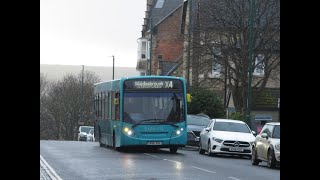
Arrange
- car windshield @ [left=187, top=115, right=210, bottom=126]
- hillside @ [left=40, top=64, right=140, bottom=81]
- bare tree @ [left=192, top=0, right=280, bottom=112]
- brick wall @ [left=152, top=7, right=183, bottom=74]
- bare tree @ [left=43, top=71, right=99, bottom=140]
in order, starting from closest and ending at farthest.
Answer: car windshield @ [left=187, top=115, right=210, bottom=126], bare tree @ [left=192, top=0, right=280, bottom=112], brick wall @ [left=152, top=7, right=183, bottom=74], bare tree @ [left=43, top=71, right=99, bottom=140], hillside @ [left=40, top=64, right=140, bottom=81]

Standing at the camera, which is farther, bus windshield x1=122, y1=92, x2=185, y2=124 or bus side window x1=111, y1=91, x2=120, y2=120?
bus side window x1=111, y1=91, x2=120, y2=120

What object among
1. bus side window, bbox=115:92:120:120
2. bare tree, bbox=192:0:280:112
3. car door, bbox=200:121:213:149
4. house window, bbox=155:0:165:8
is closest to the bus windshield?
bus side window, bbox=115:92:120:120

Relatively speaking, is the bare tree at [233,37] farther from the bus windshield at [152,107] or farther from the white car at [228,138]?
the bus windshield at [152,107]

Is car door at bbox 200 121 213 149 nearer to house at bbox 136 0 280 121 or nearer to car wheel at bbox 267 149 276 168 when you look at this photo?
car wheel at bbox 267 149 276 168

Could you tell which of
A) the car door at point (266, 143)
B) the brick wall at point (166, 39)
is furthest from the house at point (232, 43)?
the brick wall at point (166, 39)

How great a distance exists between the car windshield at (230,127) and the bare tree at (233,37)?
16436 mm

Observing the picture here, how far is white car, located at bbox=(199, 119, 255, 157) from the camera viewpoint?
1134 inches

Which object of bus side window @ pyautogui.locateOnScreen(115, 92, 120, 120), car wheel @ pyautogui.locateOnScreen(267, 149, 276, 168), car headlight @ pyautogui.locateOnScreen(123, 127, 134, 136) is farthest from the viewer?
bus side window @ pyautogui.locateOnScreen(115, 92, 120, 120)

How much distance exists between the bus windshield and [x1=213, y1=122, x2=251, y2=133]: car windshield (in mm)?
1881

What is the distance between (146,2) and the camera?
297ft
